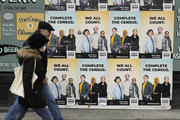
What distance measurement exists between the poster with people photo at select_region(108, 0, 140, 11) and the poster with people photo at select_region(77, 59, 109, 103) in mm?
1127

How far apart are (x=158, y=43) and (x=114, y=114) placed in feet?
5.77

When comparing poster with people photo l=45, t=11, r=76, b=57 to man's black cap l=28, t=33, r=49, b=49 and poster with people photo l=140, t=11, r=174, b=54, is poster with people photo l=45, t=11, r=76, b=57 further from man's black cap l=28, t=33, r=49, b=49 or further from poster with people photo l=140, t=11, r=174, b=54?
man's black cap l=28, t=33, r=49, b=49

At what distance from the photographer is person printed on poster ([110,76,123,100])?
241 inches

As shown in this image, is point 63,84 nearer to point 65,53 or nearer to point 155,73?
point 65,53

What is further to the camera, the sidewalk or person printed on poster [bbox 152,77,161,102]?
person printed on poster [bbox 152,77,161,102]

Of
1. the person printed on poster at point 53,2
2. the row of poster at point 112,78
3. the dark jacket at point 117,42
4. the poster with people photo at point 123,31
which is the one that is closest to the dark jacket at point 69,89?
the row of poster at point 112,78

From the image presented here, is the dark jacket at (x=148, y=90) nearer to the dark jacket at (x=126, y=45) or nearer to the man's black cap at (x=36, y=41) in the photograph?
the dark jacket at (x=126, y=45)

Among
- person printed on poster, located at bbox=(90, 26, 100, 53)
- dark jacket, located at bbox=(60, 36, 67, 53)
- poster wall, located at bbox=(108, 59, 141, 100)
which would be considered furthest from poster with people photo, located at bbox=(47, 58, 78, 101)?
poster wall, located at bbox=(108, 59, 141, 100)

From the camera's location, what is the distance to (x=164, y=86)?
6105mm

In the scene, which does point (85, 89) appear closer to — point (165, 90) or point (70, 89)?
point (70, 89)

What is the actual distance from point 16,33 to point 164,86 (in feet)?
11.0

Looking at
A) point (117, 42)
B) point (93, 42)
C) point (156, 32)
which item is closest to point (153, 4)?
point (156, 32)

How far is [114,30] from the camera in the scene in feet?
19.8

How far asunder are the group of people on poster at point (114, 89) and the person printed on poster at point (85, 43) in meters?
0.58
